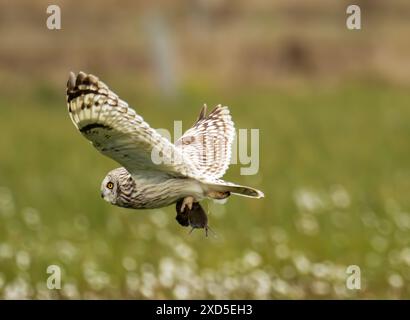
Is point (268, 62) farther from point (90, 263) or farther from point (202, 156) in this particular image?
point (202, 156)

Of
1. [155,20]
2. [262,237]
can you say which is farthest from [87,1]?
[262,237]

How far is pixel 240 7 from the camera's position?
29.7 m

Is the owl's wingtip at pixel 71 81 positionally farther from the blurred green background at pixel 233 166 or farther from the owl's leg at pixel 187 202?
the blurred green background at pixel 233 166

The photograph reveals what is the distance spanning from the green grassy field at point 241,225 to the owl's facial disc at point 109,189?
5458mm

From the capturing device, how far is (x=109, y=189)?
10.7 feet

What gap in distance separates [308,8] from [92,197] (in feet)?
56.5

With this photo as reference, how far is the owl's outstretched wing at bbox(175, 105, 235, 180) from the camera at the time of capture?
332 cm

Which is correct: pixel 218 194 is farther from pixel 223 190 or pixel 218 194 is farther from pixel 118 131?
pixel 118 131

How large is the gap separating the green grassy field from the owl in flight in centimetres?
546

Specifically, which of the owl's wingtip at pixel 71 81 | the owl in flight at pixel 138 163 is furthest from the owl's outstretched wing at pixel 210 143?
the owl's wingtip at pixel 71 81

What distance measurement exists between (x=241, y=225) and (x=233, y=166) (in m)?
3.15

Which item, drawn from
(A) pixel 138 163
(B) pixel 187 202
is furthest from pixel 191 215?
(A) pixel 138 163

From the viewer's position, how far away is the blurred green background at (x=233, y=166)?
9.89m

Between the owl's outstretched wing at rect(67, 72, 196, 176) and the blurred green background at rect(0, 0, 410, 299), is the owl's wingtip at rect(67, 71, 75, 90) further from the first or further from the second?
the blurred green background at rect(0, 0, 410, 299)
